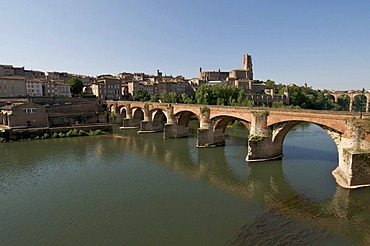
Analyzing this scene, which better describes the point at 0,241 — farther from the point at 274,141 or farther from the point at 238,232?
the point at 274,141

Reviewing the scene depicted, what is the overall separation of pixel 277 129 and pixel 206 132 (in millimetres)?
9142

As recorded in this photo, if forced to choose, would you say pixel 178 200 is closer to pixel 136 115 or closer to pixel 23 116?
pixel 23 116

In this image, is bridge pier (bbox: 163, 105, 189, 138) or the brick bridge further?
bridge pier (bbox: 163, 105, 189, 138)

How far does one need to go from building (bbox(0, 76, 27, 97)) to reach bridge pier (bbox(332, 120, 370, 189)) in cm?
5894

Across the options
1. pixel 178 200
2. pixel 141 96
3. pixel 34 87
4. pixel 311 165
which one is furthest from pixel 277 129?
pixel 34 87

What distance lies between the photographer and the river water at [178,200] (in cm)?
1120

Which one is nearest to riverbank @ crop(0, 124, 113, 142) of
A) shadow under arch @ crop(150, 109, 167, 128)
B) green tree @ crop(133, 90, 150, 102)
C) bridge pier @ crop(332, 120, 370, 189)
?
shadow under arch @ crop(150, 109, 167, 128)

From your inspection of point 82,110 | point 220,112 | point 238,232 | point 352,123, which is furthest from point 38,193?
point 82,110

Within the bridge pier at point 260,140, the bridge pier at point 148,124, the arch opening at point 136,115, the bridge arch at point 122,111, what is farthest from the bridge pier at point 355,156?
the bridge arch at point 122,111

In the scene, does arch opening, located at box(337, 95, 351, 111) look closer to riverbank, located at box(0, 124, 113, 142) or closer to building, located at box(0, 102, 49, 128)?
riverbank, located at box(0, 124, 113, 142)

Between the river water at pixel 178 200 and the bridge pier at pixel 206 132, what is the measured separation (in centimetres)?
263

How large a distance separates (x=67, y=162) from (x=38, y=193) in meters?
7.59

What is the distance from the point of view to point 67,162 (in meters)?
23.5

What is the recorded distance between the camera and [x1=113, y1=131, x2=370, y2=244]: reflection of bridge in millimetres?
12430
